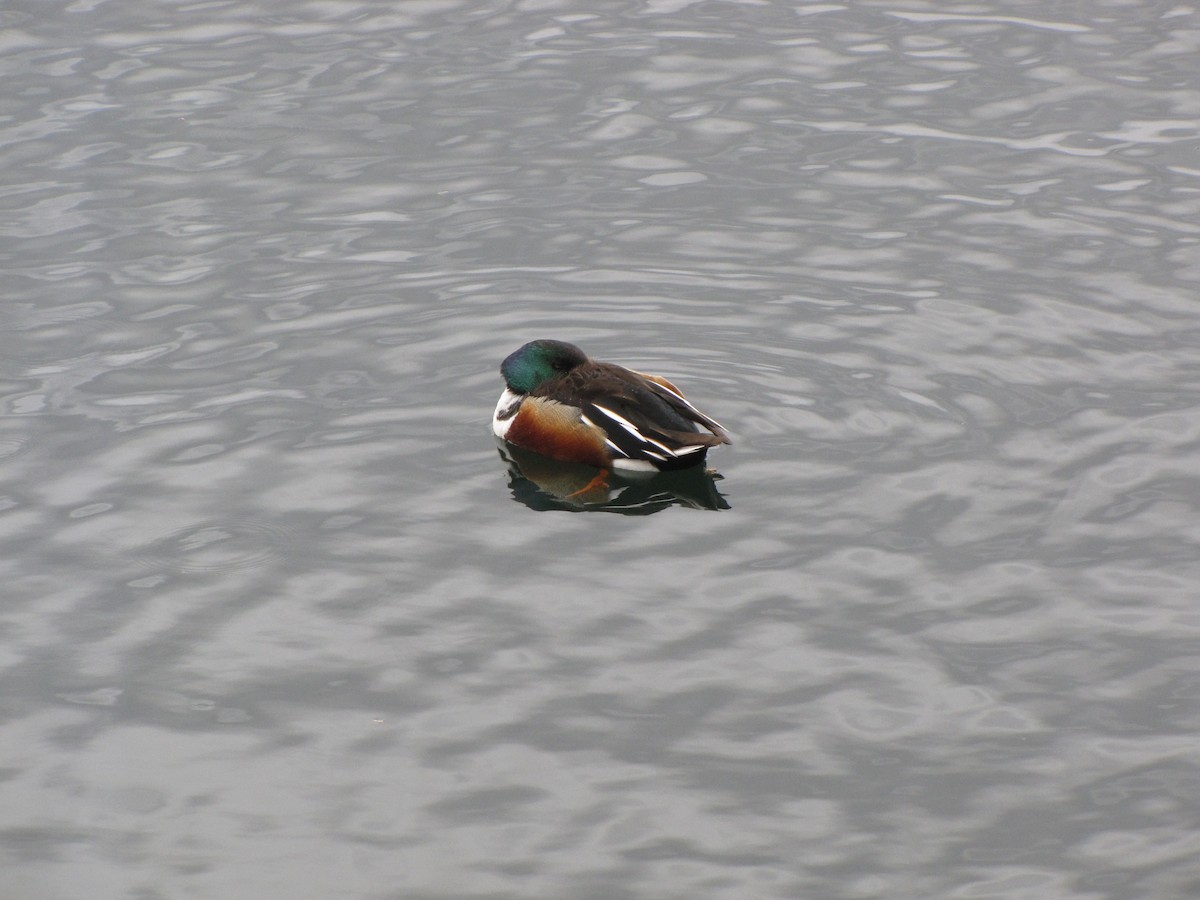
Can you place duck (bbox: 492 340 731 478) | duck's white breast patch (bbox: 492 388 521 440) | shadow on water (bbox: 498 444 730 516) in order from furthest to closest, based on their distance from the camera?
duck's white breast patch (bbox: 492 388 521 440)
duck (bbox: 492 340 731 478)
shadow on water (bbox: 498 444 730 516)

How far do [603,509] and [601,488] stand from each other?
1.19 feet

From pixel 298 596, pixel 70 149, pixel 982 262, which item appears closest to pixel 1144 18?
pixel 982 262

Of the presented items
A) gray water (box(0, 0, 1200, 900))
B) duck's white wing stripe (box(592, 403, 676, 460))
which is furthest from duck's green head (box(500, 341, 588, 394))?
duck's white wing stripe (box(592, 403, 676, 460))

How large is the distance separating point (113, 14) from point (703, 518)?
13.7 m

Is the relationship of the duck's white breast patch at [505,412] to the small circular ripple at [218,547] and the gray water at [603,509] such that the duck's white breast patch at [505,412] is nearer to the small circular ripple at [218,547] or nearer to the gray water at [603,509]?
the gray water at [603,509]

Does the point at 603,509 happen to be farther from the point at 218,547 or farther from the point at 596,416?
the point at 218,547

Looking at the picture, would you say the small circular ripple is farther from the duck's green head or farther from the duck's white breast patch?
the duck's green head

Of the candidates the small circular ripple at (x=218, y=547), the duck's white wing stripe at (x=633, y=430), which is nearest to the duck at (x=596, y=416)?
the duck's white wing stripe at (x=633, y=430)

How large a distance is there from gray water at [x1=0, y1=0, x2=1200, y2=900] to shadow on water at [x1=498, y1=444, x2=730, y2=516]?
0.10 meters

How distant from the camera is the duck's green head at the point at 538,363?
34.7 feet

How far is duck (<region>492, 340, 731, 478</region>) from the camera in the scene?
32.0 feet

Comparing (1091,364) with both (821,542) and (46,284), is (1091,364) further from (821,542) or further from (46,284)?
(46,284)

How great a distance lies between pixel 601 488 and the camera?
995 centimetres

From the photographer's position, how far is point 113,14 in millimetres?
19812
